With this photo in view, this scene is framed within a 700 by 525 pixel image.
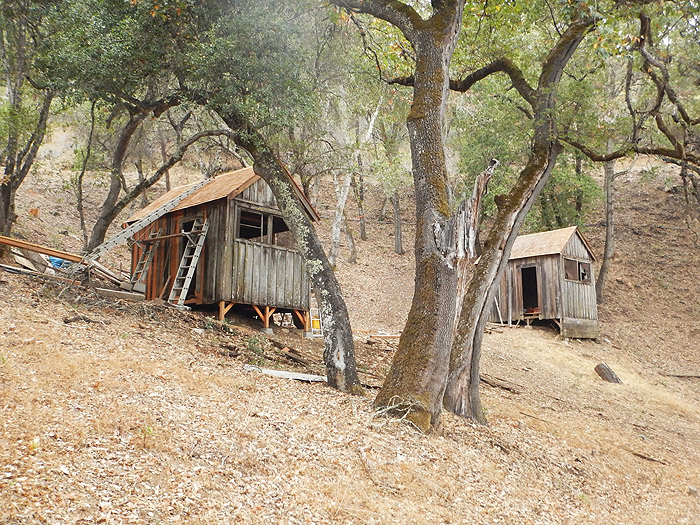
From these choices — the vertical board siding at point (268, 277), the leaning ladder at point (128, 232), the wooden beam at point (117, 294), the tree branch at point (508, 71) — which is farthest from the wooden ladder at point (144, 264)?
the tree branch at point (508, 71)

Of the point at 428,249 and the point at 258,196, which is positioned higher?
the point at 258,196

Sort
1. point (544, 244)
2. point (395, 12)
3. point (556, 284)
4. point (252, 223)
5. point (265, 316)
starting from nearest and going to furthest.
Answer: point (395, 12) < point (265, 316) < point (252, 223) < point (556, 284) < point (544, 244)

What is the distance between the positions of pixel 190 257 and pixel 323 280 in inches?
283

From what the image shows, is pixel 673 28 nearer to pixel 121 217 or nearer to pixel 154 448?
pixel 154 448

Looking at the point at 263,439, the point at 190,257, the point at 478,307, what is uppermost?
the point at 190,257

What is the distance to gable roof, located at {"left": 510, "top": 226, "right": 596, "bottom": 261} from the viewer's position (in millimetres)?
23375

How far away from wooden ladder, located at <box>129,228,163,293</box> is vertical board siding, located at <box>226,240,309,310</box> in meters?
3.16

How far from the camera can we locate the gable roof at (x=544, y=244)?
76.7 feet

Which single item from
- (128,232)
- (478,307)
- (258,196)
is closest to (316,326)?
(258,196)

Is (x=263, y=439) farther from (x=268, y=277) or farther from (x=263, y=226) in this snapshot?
(x=263, y=226)

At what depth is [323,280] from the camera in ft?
31.0

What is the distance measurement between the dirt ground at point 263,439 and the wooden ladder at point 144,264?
11.4ft

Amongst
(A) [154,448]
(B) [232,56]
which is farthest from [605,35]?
(A) [154,448]

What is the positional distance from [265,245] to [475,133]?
17384 mm
